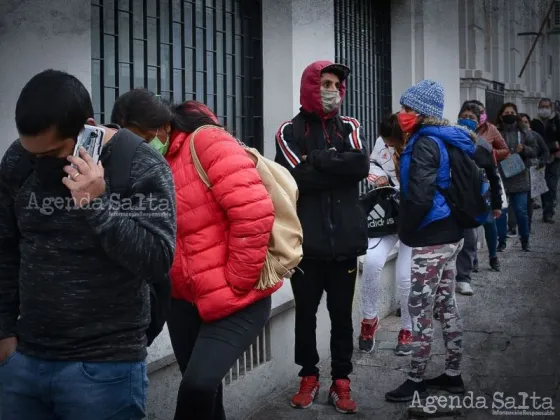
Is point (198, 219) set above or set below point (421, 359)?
above

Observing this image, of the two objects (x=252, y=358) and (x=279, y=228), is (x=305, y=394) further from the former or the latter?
(x=279, y=228)

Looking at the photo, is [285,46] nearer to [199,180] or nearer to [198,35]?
[198,35]

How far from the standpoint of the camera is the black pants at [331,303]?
4.96 meters

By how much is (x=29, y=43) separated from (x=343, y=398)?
268 cm

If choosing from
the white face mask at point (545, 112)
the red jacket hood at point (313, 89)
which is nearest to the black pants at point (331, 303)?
the red jacket hood at point (313, 89)

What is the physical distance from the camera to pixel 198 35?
5.96m

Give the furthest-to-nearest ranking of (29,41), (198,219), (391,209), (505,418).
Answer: (391,209)
(505,418)
(29,41)
(198,219)

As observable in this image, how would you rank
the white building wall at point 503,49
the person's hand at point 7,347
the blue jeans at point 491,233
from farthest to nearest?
the white building wall at point 503,49
the blue jeans at point 491,233
the person's hand at point 7,347

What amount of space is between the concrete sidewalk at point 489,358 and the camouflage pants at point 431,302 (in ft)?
1.01

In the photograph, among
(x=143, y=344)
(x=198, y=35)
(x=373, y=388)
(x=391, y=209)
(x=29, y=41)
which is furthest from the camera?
(x=391, y=209)

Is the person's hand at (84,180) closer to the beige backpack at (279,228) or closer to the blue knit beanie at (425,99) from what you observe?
the beige backpack at (279,228)

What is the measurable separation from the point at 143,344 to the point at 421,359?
2.72 meters

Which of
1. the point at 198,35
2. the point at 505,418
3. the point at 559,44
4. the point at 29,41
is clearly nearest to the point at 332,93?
the point at 198,35

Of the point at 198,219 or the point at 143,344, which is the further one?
the point at 198,219
